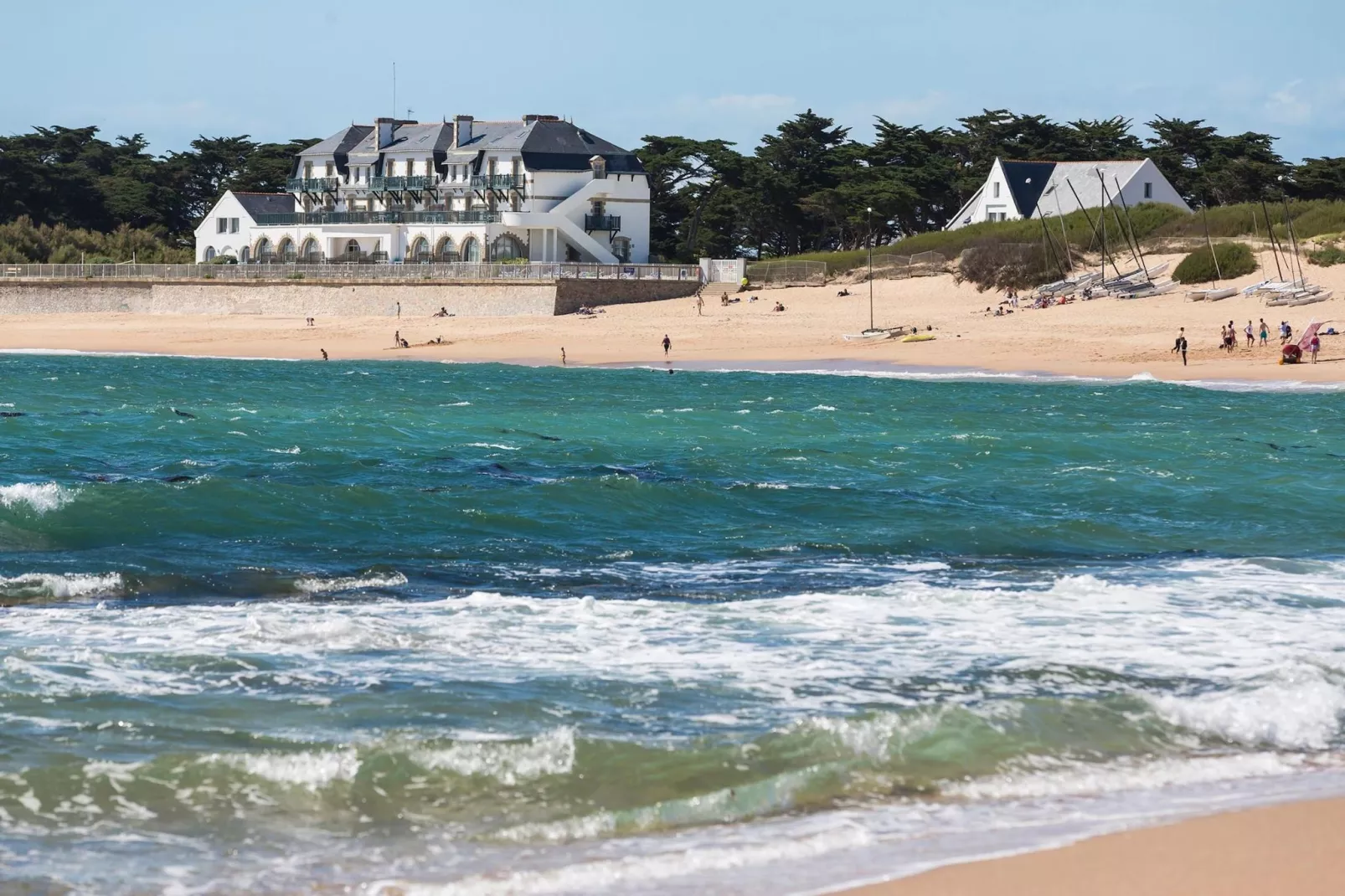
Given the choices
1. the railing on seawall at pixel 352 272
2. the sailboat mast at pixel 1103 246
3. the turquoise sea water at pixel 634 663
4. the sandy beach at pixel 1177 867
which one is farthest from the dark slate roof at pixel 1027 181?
the sandy beach at pixel 1177 867

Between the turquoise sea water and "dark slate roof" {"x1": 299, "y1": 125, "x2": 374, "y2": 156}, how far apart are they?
6051cm

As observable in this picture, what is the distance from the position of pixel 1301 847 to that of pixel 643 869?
115 inches

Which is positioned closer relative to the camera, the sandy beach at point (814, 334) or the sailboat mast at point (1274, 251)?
the sandy beach at point (814, 334)

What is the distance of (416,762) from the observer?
8.23 metres

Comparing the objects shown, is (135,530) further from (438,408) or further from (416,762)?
(438,408)

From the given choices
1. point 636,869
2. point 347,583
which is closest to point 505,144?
point 347,583

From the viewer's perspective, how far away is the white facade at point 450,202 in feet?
237

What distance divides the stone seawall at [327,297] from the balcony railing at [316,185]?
41.3ft

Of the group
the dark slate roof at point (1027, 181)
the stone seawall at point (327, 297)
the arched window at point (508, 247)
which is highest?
the dark slate roof at point (1027, 181)

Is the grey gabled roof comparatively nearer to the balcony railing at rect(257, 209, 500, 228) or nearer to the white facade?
the white facade

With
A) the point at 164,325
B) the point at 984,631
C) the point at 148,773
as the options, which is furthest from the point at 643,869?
the point at 164,325

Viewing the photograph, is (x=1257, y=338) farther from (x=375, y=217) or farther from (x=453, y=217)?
(x=375, y=217)

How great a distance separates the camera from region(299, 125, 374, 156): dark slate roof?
8125 cm

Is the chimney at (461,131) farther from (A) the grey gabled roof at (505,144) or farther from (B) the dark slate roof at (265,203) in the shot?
(B) the dark slate roof at (265,203)
